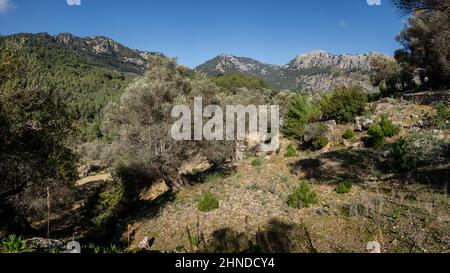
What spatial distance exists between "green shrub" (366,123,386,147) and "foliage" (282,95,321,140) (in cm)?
721

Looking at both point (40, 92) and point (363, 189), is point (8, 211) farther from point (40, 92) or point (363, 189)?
point (363, 189)

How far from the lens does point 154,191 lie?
1026 inches

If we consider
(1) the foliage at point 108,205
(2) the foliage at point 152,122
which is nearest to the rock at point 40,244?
(2) the foliage at point 152,122

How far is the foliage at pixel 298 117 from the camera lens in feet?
103

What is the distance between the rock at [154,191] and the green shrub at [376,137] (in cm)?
1562

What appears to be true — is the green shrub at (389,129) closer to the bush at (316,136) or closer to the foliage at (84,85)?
the bush at (316,136)

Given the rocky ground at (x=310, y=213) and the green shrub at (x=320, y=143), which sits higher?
the green shrub at (x=320, y=143)

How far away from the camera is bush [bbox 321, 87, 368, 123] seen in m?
29.7

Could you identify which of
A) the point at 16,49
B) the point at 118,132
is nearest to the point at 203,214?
the point at 118,132

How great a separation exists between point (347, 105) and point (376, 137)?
24.4ft

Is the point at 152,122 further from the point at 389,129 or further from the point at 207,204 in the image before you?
the point at 389,129

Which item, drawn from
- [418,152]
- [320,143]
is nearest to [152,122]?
[320,143]

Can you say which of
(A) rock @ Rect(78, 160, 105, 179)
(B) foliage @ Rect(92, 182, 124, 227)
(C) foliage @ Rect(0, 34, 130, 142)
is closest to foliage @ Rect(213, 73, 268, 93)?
(C) foliage @ Rect(0, 34, 130, 142)

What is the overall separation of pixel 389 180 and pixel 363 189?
1.55 m
